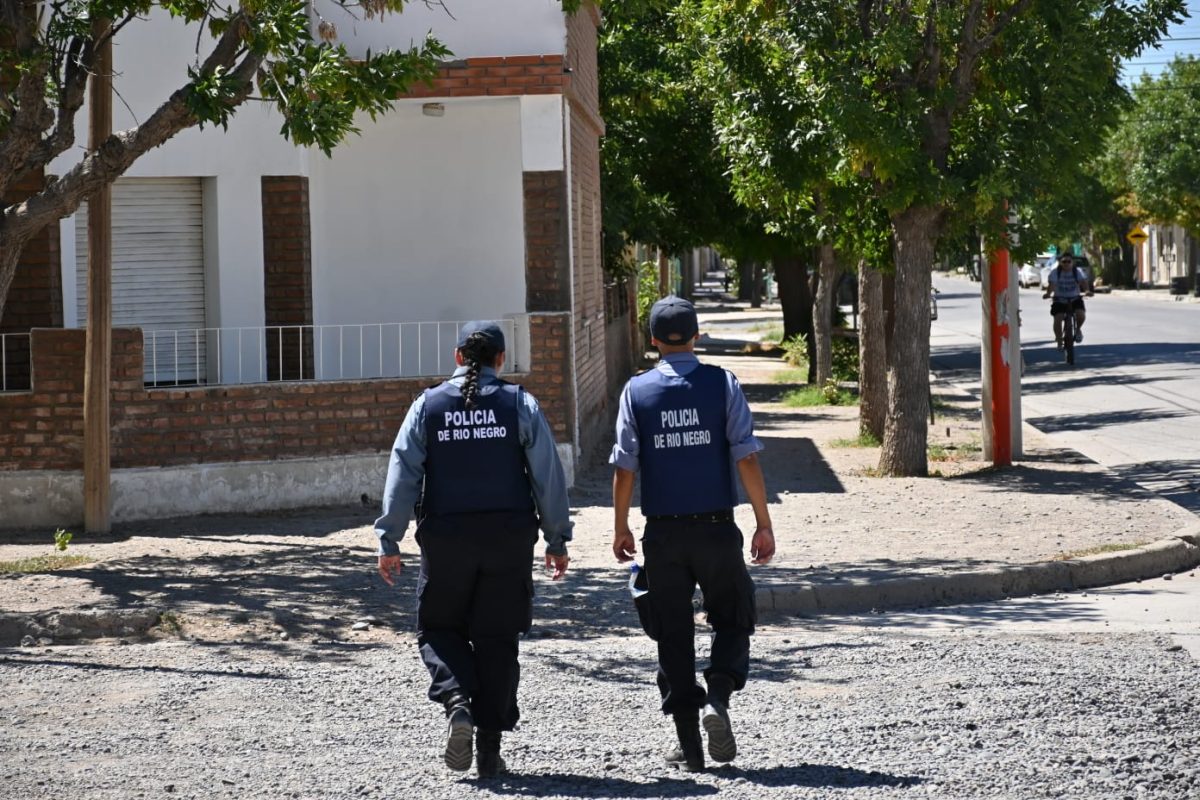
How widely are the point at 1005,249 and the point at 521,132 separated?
4342 millimetres

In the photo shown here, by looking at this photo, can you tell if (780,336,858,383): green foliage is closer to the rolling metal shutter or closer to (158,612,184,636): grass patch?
the rolling metal shutter

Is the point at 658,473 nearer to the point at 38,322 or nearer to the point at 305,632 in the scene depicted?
the point at 305,632

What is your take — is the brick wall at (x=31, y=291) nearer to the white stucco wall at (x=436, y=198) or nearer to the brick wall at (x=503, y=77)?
the white stucco wall at (x=436, y=198)

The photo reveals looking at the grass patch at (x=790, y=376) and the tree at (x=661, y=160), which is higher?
the tree at (x=661, y=160)

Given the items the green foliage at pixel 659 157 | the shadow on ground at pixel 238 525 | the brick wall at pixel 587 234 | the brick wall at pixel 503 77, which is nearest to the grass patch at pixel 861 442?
the brick wall at pixel 587 234

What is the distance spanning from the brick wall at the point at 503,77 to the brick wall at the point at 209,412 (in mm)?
2017

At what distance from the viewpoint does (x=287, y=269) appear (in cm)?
1353

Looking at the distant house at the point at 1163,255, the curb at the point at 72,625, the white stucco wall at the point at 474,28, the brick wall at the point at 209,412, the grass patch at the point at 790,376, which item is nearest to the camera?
the curb at the point at 72,625

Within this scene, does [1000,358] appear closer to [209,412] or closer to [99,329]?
[209,412]

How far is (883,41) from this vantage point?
12.2 metres

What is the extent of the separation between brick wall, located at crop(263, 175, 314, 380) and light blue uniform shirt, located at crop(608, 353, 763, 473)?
26.2 ft

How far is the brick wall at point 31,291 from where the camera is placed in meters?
12.6

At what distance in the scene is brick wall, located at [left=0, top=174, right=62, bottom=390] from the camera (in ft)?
41.3

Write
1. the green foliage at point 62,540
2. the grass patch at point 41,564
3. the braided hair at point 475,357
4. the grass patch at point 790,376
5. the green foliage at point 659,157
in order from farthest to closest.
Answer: the grass patch at point 790,376
the green foliage at point 659,157
the green foliage at point 62,540
the grass patch at point 41,564
the braided hair at point 475,357
